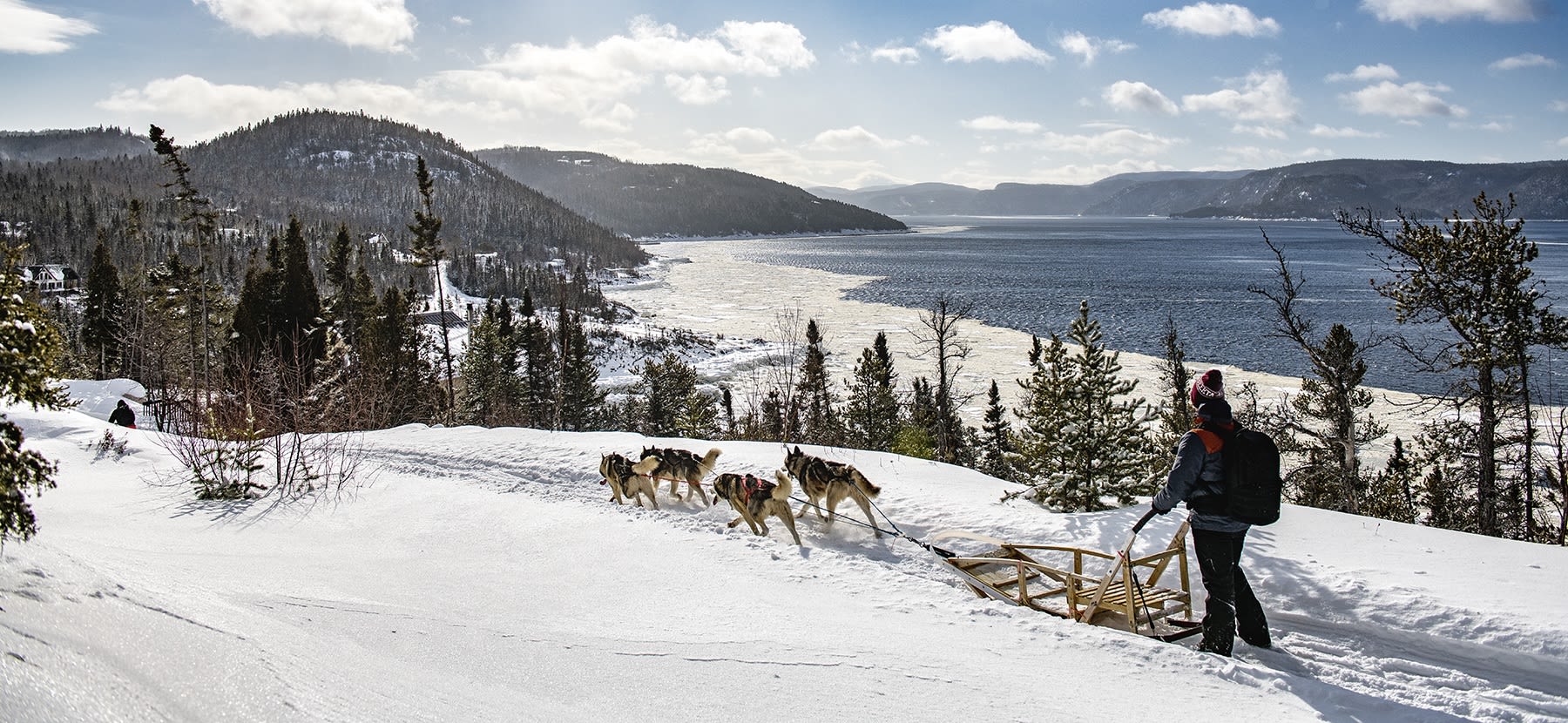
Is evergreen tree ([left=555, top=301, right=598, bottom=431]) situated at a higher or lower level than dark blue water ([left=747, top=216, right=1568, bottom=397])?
lower

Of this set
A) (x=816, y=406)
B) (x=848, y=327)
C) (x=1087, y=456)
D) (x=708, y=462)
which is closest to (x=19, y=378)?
(x=708, y=462)

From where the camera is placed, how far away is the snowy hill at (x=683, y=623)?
4035 mm

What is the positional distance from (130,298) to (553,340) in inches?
1038

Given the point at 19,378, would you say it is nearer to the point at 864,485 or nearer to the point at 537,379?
the point at 864,485

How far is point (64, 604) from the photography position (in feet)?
13.5

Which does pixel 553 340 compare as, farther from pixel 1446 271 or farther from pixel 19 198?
pixel 19 198

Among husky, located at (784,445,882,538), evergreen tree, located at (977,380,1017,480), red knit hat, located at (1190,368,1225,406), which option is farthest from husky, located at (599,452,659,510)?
evergreen tree, located at (977,380,1017,480)

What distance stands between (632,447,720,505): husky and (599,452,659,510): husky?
0.36ft

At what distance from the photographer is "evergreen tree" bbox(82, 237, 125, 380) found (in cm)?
4681

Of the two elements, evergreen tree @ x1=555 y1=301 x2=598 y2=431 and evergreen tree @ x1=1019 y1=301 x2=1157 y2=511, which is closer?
evergreen tree @ x1=1019 y1=301 x2=1157 y2=511

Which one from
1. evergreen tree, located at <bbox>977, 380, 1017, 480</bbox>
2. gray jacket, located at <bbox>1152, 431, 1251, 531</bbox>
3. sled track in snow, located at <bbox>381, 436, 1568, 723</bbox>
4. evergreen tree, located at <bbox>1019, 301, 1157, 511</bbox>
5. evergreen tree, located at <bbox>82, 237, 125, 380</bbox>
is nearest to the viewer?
sled track in snow, located at <bbox>381, 436, 1568, 723</bbox>

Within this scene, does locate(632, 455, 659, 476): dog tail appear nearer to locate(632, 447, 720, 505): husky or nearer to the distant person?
locate(632, 447, 720, 505): husky

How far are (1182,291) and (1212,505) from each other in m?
102

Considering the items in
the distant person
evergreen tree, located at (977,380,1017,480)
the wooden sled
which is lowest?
evergreen tree, located at (977,380,1017,480)
